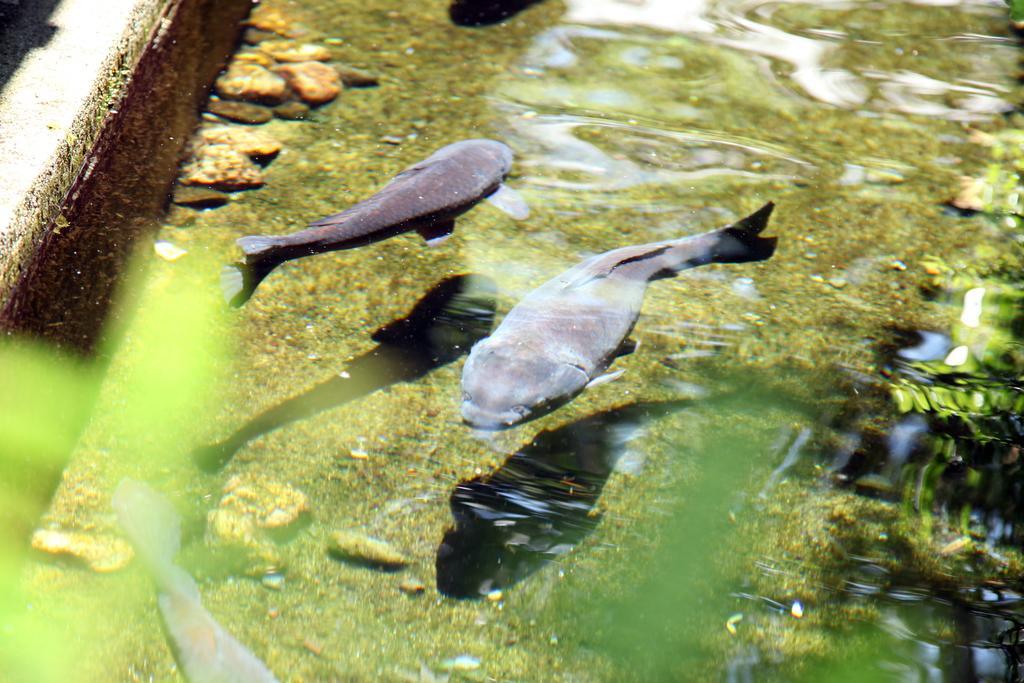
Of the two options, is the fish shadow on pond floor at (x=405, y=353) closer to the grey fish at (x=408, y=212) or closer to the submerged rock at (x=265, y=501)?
the submerged rock at (x=265, y=501)

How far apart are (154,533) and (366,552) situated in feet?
2.18

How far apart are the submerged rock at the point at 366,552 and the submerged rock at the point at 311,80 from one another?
10.2ft

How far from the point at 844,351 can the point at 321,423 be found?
227 centimetres

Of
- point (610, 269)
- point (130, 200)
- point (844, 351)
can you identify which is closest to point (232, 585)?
point (610, 269)

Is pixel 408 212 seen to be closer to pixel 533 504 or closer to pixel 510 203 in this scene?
pixel 510 203

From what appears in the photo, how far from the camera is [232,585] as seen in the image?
2.61 metres

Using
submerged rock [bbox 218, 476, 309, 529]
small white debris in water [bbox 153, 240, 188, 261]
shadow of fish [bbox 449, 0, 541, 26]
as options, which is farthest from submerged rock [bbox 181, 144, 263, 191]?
shadow of fish [bbox 449, 0, 541, 26]

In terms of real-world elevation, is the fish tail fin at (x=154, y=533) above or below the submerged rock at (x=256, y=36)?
below

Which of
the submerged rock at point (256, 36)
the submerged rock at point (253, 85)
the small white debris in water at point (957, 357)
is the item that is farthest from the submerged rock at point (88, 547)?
the submerged rock at point (256, 36)

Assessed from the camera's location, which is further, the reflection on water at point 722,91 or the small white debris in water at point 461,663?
the reflection on water at point 722,91

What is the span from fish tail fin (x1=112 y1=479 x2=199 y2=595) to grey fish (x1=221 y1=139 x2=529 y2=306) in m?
0.74

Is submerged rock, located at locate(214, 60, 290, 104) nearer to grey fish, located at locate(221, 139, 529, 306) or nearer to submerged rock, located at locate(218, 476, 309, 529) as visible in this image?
grey fish, located at locate(221, 139, 529, 306)

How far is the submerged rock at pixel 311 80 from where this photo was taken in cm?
497

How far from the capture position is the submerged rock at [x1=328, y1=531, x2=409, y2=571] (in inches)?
108
